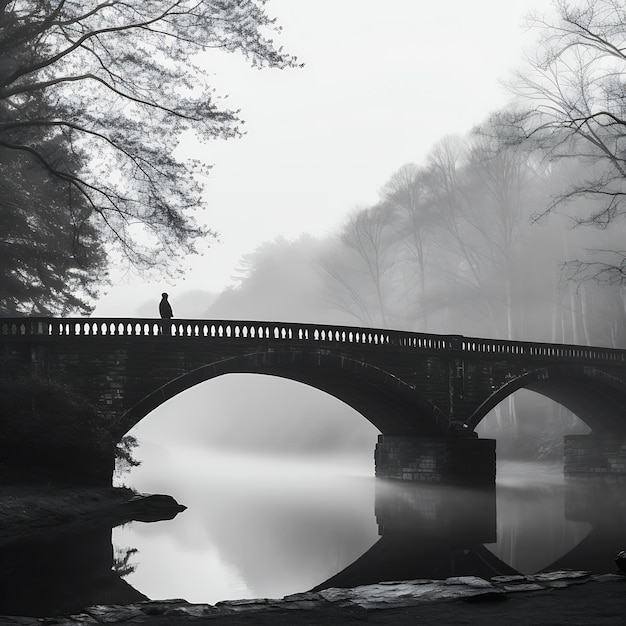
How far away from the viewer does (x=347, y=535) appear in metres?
18.6

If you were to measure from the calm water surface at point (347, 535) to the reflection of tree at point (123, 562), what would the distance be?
0.15 meters

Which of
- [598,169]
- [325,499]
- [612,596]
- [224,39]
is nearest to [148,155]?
[224,39]

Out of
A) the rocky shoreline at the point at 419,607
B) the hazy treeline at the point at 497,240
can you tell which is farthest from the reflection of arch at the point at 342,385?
the rocky shoreline at the point at 419,607

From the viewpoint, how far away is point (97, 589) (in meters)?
11.3

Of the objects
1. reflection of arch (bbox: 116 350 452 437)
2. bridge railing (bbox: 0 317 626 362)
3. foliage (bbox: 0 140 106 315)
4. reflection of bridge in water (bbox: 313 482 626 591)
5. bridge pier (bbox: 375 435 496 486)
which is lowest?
reflection of bridge in water (bbox: 313 482 626 591)

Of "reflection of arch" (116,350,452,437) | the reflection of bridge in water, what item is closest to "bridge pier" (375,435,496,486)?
"reflection of arch" (116,350,452,437)

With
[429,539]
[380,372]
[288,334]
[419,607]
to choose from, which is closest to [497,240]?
[380,372]

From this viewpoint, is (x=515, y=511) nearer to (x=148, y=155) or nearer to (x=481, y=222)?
(x=148, y=155)

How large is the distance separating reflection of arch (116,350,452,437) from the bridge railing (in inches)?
27.8

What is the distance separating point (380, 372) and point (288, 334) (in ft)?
11.5

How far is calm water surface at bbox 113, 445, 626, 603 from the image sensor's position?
42.7 ft

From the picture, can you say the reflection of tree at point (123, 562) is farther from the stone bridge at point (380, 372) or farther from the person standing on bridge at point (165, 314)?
the person standing on bridge at point (165, 314)

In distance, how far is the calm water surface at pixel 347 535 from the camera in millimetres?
13000

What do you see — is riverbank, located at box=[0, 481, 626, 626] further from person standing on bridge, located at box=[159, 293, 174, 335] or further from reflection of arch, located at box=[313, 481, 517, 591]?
person standing on bridge, located at box=[159, 293, 174, 335]
